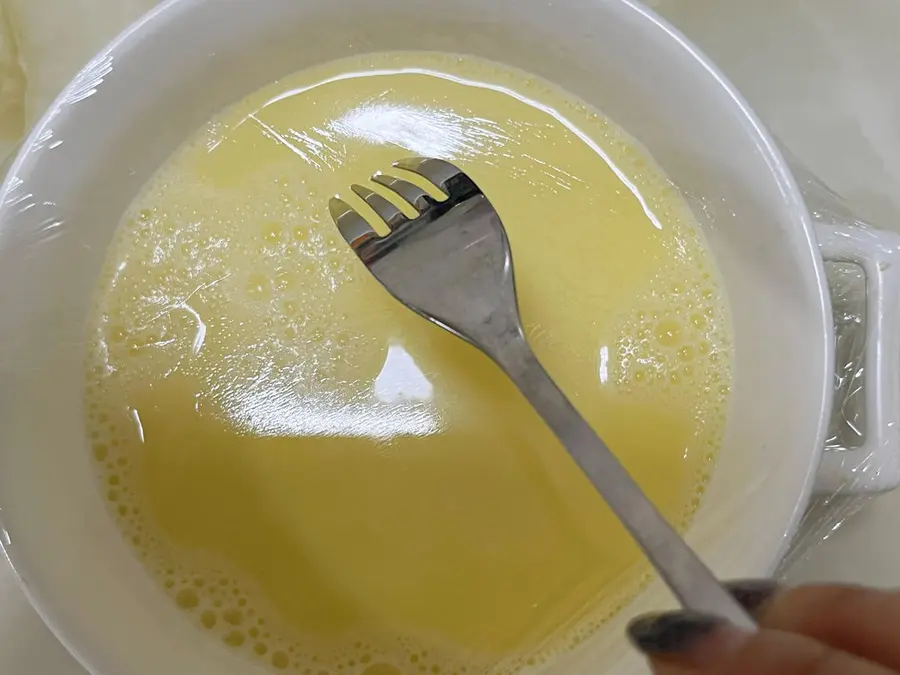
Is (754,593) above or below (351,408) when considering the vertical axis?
below

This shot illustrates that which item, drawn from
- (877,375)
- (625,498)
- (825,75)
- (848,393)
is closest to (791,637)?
(625,498)

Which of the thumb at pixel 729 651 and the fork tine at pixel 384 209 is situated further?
the fork tine at pixel 384 209

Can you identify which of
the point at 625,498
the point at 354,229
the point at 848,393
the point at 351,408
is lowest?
the point at 848,393

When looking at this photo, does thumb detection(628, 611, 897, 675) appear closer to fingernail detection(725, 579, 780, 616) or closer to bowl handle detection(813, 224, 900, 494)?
fingernail detection(725, 579, 780, 616)

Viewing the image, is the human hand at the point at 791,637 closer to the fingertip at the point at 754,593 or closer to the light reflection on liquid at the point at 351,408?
the fingertip at the point at 754,593

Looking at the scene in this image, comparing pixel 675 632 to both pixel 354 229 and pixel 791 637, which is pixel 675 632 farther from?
pixel 354 229

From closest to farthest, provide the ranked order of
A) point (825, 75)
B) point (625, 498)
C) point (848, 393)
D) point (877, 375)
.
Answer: point (625, 498) < point (877, 375) < point (848, 393) < point (825, 75)

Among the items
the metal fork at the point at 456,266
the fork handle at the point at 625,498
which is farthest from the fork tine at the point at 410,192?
the fork handle at the point at 625,498
